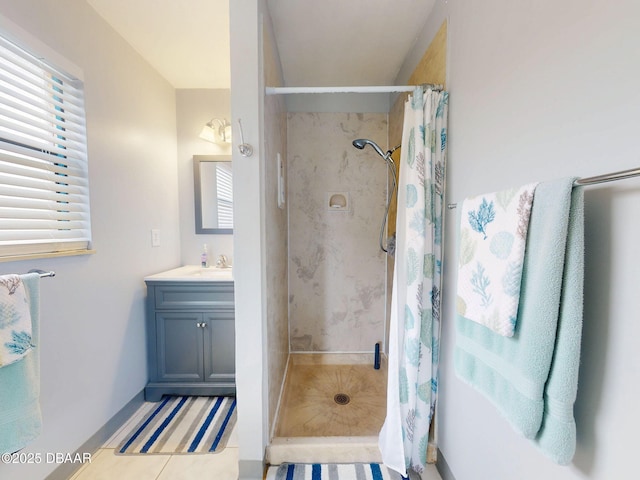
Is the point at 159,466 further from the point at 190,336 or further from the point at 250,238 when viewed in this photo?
the point at 250,238

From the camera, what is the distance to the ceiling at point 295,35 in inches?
54.0

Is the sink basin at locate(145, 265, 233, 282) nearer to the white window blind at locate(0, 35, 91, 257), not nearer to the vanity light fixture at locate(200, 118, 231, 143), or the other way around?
the white window blind at locate(0, 35, 91, 257)

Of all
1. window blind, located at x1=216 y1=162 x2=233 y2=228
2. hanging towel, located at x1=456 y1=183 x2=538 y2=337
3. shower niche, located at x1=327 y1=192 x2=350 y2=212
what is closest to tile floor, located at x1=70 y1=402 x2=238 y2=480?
hanging towel, located at x1=456 y1=183 x2=538 y2=337

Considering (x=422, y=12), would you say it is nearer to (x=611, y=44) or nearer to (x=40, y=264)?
(x=611, y=44)

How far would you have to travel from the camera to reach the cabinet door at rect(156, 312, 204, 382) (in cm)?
179

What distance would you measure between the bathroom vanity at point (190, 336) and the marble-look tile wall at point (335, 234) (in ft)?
2.16

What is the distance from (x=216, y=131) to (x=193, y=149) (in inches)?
11.0

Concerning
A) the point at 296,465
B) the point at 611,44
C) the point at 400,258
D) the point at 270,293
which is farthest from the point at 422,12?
the point at 296,465

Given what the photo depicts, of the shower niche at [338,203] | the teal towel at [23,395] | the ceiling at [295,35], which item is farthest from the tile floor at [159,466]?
the ceiling at [295,35]

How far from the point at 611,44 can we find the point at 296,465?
193 cm

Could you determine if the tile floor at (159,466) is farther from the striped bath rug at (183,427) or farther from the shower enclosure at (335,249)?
the shower enclosure at (335,249)

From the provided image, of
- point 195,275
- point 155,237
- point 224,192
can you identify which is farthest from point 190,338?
point 224,192

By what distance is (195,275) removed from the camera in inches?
76.1

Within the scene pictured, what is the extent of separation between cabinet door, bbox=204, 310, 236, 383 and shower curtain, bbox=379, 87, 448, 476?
1.13 metres
